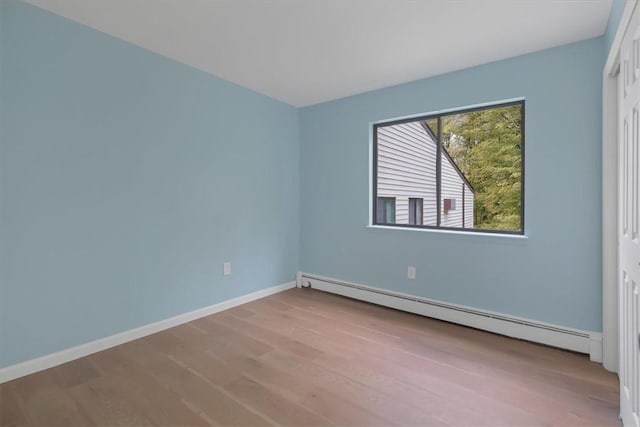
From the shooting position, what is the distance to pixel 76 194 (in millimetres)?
2156

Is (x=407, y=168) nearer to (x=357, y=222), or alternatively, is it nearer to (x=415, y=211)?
(x=415, y=211)

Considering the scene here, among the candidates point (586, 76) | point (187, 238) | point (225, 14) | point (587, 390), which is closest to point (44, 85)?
point (225, 14)

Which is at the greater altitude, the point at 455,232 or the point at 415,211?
the point at 415,211

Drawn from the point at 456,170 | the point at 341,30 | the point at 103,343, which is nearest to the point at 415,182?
the point at 456,170

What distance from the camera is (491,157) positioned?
311 cm

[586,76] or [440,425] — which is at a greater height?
[586,76]

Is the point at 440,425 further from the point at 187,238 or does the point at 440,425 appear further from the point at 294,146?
the point at 294,146

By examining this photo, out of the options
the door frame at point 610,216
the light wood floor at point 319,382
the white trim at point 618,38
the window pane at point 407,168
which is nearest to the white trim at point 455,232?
the window pane at point 407,168

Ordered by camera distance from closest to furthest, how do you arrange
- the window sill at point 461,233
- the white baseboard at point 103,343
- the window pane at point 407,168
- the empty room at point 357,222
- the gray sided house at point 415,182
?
the empty room at point 357,222 < the white baseboard at point 103,343 < the window sill at point 461,233 < the gray sided house at point 415,182 < the window pane at point 407,168

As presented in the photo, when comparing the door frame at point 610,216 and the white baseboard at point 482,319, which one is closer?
the door frame at point 610,216

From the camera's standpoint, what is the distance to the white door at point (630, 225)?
1269mm

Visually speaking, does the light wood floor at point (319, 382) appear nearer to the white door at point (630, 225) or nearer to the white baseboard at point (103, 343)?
the white baseboard at point (103, 343)

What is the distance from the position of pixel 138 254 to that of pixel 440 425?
2.39 meters

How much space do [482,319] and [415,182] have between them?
2.07 metres
